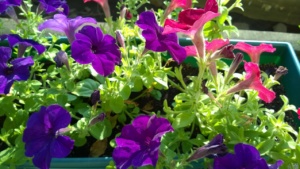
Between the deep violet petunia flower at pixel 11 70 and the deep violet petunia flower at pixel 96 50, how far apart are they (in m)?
0.11

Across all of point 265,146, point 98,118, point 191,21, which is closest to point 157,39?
point 191,21

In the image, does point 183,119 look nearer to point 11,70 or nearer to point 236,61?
point 236,61

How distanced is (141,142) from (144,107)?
333mm

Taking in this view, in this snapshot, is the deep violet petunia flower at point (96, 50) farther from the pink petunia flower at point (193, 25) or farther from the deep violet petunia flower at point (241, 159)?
the deep violet petunia flower at point (241, 159)

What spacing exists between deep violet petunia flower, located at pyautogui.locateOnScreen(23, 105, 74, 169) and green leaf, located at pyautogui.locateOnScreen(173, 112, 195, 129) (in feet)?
0.75

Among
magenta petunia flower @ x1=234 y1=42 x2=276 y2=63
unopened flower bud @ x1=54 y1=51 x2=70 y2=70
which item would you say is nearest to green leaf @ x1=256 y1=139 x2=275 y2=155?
magenta petunia flower @ x1=234 y1=42 x2=276 y2=63

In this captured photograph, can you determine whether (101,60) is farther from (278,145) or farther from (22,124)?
(278,145)

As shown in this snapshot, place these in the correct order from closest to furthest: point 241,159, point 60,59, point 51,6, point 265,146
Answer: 1. point 241,159
2. point 265,146
3. point 60,59
4. point 51,6

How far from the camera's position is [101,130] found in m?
1.15

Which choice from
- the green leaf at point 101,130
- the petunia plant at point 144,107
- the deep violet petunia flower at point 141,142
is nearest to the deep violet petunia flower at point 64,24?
the petunia plant at point 144,107

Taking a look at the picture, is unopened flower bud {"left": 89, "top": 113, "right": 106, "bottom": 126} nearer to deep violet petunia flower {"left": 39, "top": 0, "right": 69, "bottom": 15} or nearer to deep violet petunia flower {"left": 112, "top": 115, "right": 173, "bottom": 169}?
deep violet petunia flower {"left": 112, "top": 115, "right": 173, "bottom": 169}

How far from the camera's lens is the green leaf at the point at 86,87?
1.20 m

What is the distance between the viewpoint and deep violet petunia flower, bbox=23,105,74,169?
102 cm

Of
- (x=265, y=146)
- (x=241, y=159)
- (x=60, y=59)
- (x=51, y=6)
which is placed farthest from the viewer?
(x=51, y=6)
